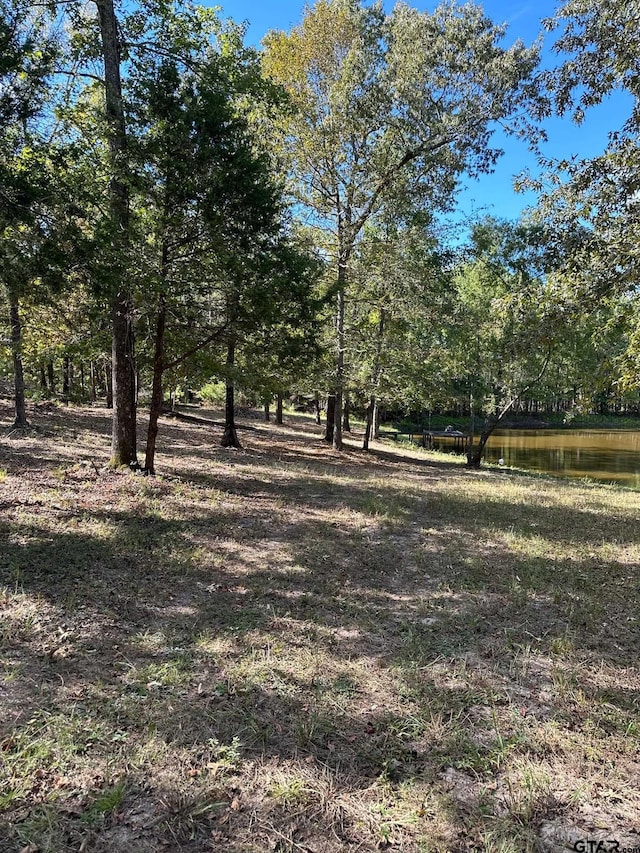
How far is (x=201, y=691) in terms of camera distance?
2.94m

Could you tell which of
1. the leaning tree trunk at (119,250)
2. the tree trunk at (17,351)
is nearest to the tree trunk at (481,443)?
the leaning tree trunk at (119,250)

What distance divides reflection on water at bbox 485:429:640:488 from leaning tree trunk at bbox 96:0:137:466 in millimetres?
17619

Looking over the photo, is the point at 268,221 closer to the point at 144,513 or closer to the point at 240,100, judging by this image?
the point at 240,100

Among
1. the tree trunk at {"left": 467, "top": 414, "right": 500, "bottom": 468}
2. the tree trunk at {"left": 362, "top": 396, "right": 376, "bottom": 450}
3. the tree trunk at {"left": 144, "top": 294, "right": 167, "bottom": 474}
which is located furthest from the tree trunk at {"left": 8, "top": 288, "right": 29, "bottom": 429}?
the tree trunk at {"left": 467, "top": 414, "right": 500, "bottom": 468}

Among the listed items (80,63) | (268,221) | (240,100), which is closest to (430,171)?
(240,100)

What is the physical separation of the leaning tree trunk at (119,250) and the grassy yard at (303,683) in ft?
4.66

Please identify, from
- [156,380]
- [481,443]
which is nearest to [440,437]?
[481,443]

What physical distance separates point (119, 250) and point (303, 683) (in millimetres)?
5480

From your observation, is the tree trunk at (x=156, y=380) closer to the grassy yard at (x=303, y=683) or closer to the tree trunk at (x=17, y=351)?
the grassy yard at (x=303, y=683)

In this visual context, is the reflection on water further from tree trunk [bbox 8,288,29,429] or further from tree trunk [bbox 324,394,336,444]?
tree trunk [bbox 8,288,29,429]

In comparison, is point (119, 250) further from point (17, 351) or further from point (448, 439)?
point (448, 439)

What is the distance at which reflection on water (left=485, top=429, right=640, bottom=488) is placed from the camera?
22297 mm

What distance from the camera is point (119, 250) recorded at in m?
6.21

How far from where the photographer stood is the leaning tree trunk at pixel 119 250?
21.3 feet
